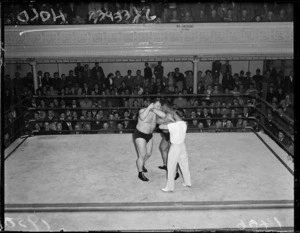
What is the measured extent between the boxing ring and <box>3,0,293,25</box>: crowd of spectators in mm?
5917

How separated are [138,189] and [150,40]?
7.58m

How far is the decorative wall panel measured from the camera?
11883 millimetres

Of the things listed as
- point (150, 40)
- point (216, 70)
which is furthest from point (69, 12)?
Result: point (216, 70)

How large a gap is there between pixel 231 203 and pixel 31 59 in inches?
368

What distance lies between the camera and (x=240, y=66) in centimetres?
1488

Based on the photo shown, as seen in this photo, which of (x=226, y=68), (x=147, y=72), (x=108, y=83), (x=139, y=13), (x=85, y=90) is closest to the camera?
(x=85, y=90)

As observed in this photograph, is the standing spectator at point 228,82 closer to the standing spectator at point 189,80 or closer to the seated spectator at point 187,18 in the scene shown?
the standing spectator at point 189,80

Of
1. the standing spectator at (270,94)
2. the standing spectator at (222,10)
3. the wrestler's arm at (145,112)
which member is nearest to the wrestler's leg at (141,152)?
the wrestler's arm at (145,112)

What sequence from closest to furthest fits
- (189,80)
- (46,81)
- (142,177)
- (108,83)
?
(142,177) → (46,81) → (108,83) → (189,80)

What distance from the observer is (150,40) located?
12.0m

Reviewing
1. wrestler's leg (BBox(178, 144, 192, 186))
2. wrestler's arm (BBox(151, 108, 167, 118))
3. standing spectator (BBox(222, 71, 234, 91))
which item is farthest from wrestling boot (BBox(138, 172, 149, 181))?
standing spectator (BBox(222, 71, 234, 91))

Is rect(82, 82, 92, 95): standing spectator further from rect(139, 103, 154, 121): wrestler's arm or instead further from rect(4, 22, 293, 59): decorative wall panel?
rect(139, 103, 154, 121): wrestler's arm

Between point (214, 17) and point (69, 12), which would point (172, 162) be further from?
point (69, 12)

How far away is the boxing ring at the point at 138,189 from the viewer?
4.64 m
